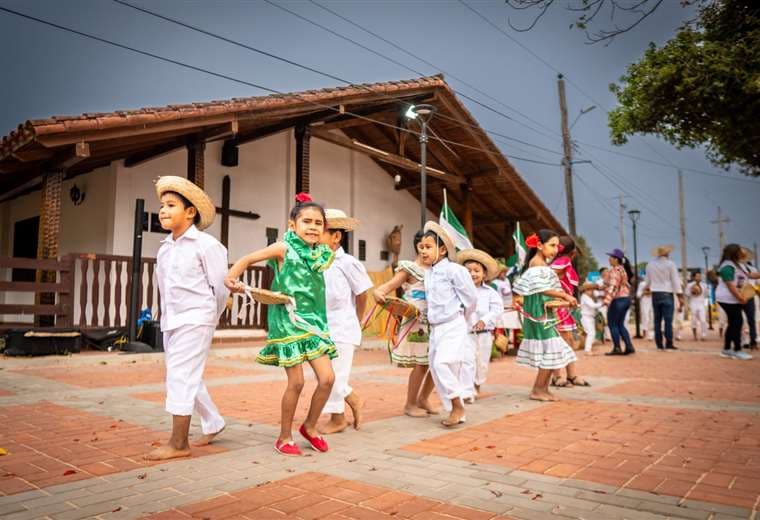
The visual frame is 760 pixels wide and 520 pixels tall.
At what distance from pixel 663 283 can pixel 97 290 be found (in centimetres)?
1075

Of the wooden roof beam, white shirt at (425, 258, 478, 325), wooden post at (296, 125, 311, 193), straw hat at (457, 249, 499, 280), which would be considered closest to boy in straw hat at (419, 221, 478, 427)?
white shirt at (425, 258, 478, 325)

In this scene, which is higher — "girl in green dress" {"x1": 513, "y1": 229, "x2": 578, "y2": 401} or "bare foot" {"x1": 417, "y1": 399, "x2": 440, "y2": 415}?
"girl in green dress" {"x1": 513, "y1": 229, "x2": 578, "y2": 401}

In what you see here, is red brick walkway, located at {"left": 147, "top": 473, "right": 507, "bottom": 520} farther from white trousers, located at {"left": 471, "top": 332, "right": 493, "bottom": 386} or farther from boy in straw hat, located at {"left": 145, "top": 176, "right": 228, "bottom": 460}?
white trousers, located at {"left": 471, "top": 332, "right": 493, "bottom": 386}

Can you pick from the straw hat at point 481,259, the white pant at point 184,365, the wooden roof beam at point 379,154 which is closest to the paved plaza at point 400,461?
the white pant at point 184,365

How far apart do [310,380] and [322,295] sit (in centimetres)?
403

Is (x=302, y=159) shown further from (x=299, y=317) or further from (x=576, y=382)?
(x=299, y=317)

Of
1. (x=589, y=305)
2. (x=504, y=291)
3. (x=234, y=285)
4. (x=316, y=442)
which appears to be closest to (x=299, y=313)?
(x=234, y=285)

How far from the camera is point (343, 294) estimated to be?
189 inches

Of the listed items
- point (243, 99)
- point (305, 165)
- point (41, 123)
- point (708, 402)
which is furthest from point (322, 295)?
point (305, 165)

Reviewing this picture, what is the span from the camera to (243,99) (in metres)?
10.6

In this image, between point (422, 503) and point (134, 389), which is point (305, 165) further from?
point (422, 503)

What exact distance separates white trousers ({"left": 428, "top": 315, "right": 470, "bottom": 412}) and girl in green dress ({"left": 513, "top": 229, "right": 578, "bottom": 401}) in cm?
155

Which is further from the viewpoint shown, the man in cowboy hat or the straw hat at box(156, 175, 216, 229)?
the man in cowboy hat

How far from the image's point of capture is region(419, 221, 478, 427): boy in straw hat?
15.7 ft
